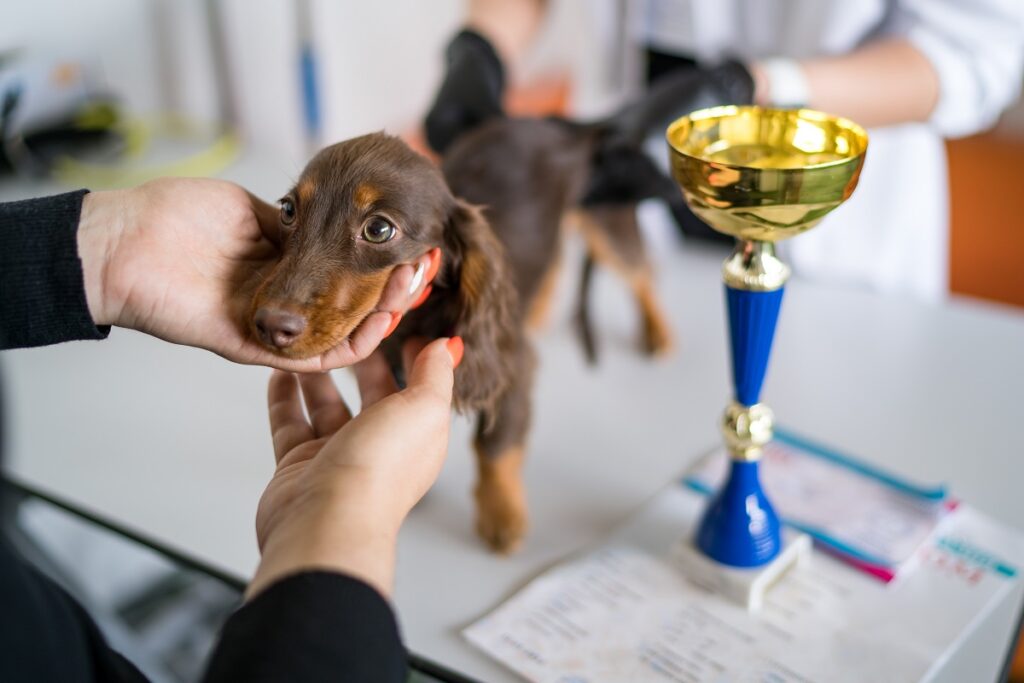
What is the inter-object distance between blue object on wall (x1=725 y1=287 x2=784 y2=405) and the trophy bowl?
0.06 meters

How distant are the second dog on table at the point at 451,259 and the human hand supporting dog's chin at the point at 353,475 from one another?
67 mm

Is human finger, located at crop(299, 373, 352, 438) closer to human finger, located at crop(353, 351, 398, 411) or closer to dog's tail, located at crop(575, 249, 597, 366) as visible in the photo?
human finger, located at crop(353, 351, 398, 411)

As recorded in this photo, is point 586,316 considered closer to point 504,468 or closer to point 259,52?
point 504,468

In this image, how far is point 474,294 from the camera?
812 mm

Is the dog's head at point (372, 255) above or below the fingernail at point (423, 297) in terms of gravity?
above

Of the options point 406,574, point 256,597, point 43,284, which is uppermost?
point 43,284

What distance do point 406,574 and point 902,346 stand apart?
833 millimetres

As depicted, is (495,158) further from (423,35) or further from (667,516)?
(423,35)

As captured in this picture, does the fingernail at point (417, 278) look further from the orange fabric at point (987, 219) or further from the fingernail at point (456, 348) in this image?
the orange fabric at point (987, 219)

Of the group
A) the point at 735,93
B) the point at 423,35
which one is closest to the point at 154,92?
the point at 423,35

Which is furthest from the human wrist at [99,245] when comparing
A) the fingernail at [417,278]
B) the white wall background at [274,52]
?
the white wall background at [274,52]

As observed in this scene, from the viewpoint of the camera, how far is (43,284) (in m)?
0.66

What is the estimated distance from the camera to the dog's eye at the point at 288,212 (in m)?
0.74

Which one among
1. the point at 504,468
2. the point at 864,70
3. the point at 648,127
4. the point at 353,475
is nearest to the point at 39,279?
the point at 353,475
